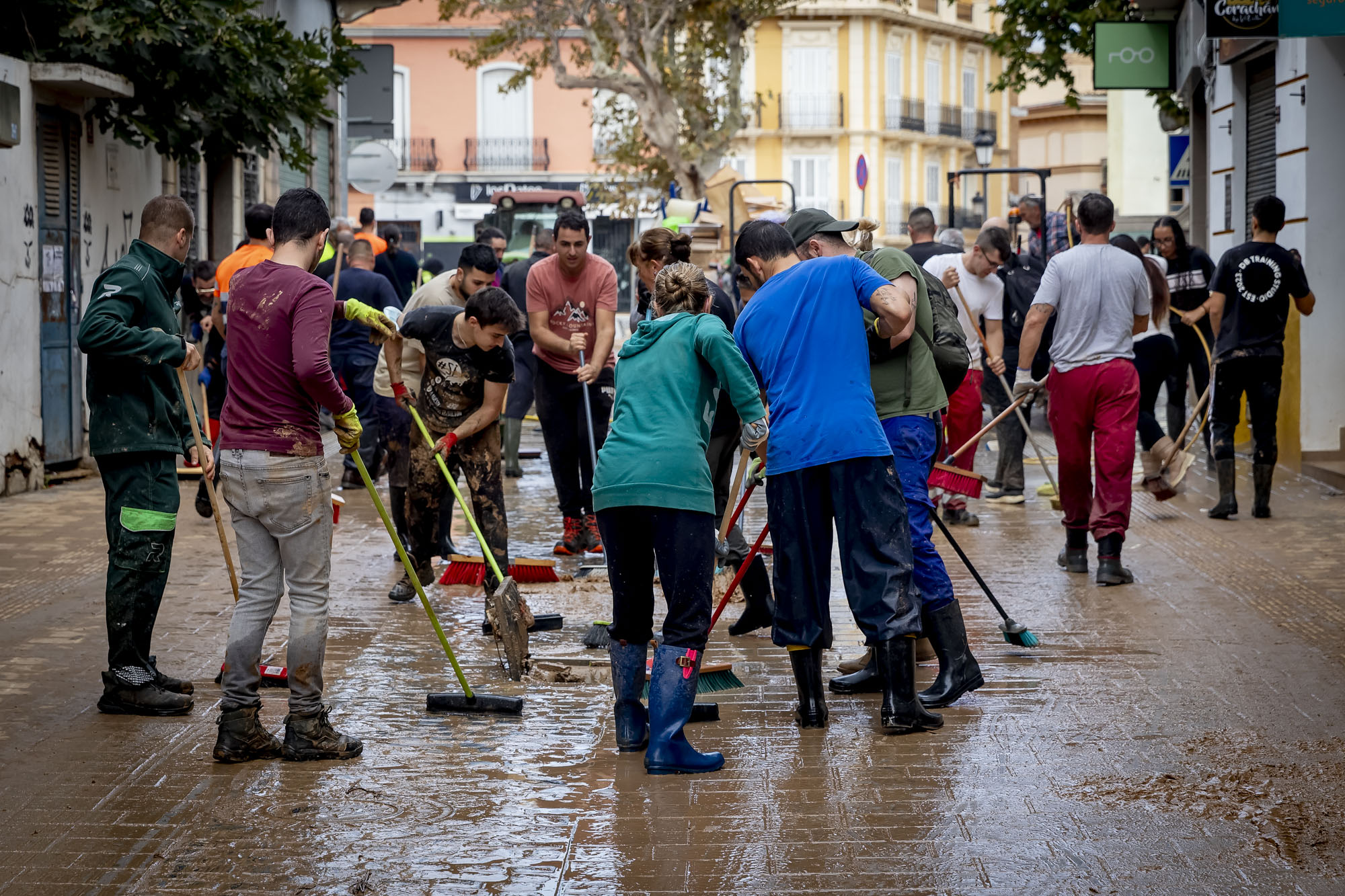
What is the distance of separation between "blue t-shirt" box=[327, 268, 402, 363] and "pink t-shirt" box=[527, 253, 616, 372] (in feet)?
7.53

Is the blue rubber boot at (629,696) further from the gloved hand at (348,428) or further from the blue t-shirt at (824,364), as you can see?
the gloved hand at (348,428)

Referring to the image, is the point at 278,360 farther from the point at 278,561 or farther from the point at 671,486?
the point at 671,486

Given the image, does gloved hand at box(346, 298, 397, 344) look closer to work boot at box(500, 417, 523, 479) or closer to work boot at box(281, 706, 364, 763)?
work boot at box(281, 706, 364, 763)

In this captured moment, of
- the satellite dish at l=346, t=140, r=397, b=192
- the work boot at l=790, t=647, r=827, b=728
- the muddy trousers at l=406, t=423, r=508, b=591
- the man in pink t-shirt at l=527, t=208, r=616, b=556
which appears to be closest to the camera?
the work boot at l=790, t=647, r=827, b=728

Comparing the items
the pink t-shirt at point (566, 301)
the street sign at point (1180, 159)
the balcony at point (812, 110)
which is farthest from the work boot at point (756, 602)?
the balcony at point (812, 110)

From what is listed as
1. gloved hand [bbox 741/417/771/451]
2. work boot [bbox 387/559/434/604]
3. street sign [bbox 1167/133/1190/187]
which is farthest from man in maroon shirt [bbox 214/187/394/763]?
street sign [bbox 1167/133/1190/187]

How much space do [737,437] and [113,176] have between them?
884 centimetres

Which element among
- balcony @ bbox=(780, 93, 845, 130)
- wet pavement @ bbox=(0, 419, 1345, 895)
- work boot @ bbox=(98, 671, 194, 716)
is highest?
balcony @ bbox=(780, 93, 845, 130)

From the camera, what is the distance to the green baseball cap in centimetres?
578

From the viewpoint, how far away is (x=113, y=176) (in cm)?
1411

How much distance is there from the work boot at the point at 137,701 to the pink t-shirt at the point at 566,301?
3.84 metres

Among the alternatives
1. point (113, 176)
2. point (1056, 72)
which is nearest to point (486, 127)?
point (1056, 72)

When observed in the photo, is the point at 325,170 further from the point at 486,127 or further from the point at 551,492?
the point at 486,127

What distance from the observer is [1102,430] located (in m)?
8.27
